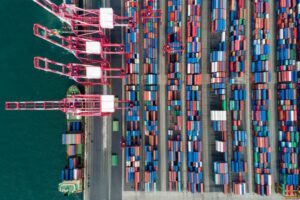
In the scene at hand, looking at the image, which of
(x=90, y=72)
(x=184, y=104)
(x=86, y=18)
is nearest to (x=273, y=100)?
(x=184, y=104)

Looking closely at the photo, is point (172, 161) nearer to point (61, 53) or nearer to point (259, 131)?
point (259, 131)

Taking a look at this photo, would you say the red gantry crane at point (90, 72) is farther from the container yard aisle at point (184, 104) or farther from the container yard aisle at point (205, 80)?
the container yard aisle at point (205, 80)

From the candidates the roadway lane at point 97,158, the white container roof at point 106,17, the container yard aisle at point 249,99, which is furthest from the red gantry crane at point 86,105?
the container yard aisle at point 249,99

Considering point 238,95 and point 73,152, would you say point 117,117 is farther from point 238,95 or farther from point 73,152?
point 238,95

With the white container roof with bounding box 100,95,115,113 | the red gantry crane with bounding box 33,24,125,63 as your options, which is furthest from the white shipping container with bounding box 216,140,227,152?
the red gantry crane with bounding box 33,24,125,63

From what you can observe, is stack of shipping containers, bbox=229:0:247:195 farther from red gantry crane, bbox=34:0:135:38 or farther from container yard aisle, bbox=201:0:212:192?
red gantry crane, bbox=34:0:135:38

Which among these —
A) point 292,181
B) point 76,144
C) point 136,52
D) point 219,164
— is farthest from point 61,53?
point 292,181
